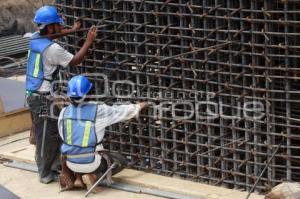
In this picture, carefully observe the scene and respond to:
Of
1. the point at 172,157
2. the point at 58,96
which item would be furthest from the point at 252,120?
the point at 58,96

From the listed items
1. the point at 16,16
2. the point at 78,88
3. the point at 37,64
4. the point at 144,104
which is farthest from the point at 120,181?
the point at 16,16

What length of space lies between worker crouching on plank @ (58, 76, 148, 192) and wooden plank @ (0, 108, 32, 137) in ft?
8.26

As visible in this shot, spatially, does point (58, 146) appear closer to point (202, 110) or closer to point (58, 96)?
point (58, 96)

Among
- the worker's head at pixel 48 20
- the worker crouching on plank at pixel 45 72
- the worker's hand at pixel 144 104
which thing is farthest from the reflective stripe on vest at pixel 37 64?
the worker's hand at pixel 144 104

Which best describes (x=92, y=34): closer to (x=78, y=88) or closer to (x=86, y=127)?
(x=78, y=88)

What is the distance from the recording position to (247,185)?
7062 millimetres

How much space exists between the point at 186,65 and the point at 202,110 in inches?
19.1

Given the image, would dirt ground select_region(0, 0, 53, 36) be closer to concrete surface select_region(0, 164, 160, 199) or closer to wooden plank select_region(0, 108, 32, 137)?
wooden plank select_region(0, 108, 32, 137)

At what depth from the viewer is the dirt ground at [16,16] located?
648 inches

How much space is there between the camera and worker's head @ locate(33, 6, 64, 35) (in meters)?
7.59

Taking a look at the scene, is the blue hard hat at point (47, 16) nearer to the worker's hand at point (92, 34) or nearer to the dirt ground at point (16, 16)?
the worker's hand at point (92, 34)

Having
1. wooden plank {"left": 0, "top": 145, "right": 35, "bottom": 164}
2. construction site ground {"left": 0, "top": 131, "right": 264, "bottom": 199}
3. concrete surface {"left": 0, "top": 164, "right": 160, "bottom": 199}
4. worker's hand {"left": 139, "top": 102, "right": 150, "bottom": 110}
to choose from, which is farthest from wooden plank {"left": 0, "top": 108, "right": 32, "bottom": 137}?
worker's hand {"left": 139, "top": 102, "right": 150, "bottom": 110}

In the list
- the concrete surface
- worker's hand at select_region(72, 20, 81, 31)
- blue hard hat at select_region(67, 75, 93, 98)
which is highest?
worker's hand at select_region(72, 20, 81, 31)

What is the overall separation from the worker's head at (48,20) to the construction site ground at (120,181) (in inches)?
66.7
